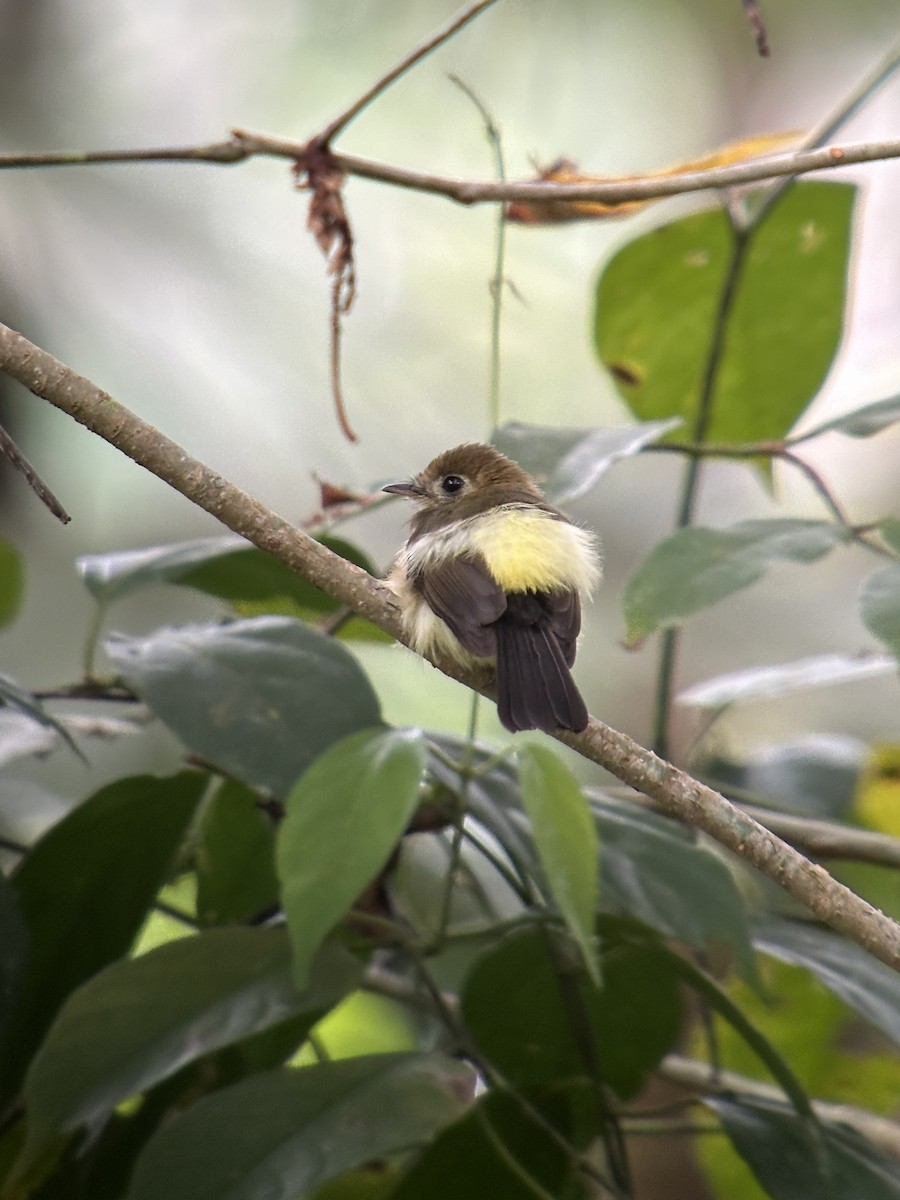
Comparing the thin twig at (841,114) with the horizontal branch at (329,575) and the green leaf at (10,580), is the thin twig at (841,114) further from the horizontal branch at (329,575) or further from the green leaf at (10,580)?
the green leaf at (10,580)

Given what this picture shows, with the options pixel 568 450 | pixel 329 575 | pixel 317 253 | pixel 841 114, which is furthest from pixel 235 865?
pixel 317 253

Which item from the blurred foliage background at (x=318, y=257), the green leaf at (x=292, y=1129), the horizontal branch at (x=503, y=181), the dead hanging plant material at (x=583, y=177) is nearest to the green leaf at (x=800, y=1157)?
the green leaf at (x=292, y=1129)

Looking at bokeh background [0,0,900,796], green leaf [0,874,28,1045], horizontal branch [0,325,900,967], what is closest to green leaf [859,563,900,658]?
horizontal branch [0,325,900,967]

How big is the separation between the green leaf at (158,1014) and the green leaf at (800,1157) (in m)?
0.54

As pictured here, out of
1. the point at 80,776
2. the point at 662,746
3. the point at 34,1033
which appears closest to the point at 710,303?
the point at 662,746

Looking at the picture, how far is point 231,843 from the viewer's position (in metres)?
1.85

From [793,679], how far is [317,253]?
2079 mm

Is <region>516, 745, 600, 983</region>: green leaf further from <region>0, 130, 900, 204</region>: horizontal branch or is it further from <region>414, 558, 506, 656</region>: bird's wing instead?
<region>0, 130, 900, 204</region>: horizontal branch

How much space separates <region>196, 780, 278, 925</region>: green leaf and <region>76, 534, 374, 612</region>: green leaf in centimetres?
29

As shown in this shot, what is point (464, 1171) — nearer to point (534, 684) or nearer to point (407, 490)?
point (534, 684)

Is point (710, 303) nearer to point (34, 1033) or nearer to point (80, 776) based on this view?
point (34, 1033)

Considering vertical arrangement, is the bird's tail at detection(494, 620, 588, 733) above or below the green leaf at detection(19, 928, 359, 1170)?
above

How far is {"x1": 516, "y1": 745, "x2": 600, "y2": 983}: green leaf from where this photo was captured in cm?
117

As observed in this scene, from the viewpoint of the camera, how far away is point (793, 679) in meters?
2.12
